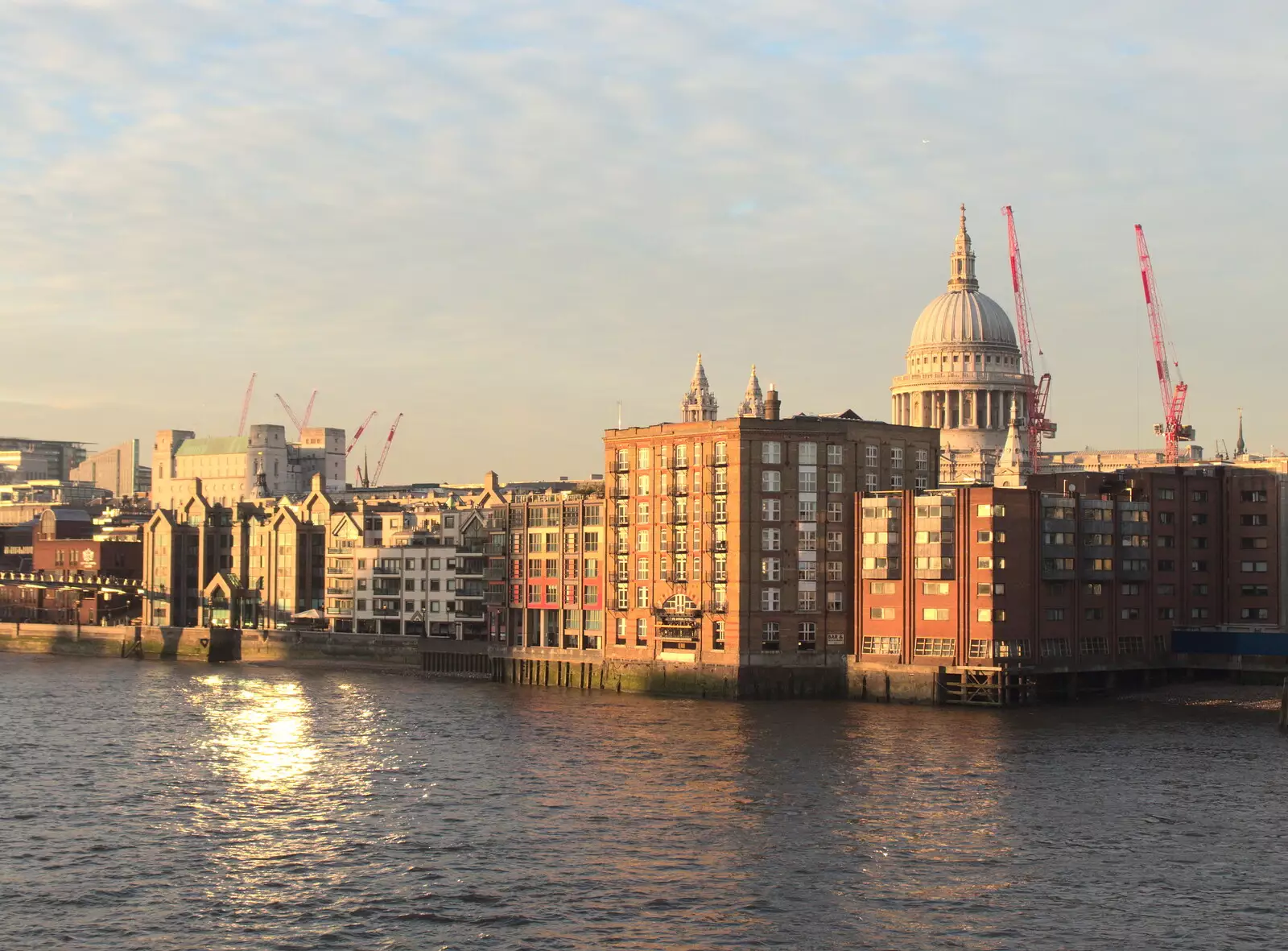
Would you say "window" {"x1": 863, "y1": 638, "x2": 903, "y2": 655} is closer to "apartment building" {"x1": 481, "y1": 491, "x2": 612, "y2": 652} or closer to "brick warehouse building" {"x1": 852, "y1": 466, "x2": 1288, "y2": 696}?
"brick warehouse building" {"x1": 852, "y1": 466, "x2": 1288, "y2": 696}

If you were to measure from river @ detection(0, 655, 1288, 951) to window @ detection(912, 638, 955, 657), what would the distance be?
318 inches

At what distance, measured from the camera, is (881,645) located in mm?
137000

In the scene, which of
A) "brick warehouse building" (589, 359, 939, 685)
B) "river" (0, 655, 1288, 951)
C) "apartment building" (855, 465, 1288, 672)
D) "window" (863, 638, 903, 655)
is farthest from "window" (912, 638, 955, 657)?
"river" (0, 655, 1288, 951)

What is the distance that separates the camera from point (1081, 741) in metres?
109

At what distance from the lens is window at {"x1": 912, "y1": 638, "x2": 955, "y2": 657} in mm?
133125

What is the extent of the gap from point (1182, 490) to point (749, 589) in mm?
39099

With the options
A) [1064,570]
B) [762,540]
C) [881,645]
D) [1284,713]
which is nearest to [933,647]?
[881,645]

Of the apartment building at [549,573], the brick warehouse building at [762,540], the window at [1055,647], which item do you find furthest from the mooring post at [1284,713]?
the apartment building at [549,573]

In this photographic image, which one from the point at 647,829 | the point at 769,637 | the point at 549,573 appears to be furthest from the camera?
the point at 549,573

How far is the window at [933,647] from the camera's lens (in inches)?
5241

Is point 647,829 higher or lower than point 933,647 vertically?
lower

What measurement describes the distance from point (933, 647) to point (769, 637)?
42.2 feet

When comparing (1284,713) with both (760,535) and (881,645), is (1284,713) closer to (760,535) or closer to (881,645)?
(881,645)

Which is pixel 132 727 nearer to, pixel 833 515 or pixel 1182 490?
pixel 833 515
